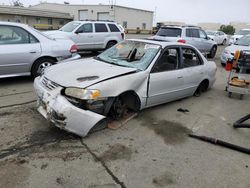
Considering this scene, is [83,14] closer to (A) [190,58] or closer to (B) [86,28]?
(B) [86,28]

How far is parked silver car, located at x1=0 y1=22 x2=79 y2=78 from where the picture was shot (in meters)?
5.55

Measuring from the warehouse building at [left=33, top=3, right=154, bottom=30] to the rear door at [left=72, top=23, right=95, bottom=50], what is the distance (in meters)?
24.3

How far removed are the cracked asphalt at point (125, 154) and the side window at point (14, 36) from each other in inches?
74.6

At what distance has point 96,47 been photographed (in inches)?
456

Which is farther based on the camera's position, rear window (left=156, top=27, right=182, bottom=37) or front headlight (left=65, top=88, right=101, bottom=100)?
rear window (left=156, top=27, right=182, bottom=37)

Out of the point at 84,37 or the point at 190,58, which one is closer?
the point at 190,58

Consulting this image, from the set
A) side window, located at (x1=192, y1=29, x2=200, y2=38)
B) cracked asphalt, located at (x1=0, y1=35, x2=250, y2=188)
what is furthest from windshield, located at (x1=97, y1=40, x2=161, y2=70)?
side window, located at (x1=192, y1=29, x2=200, y2=38)

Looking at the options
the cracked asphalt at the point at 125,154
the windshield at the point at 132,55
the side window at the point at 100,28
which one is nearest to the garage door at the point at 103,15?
the side window at the point at 100,28

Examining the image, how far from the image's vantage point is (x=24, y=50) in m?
5.73

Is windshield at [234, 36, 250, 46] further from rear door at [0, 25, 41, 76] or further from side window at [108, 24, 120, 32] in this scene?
rear door at [0, 25, 41, 76]

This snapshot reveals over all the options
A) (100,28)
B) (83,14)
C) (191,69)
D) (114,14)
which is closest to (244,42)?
(191,69)

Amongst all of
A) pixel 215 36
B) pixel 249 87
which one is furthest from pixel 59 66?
pixel 215 36

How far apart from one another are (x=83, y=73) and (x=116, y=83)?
59 centimetres

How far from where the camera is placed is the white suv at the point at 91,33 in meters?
10.8
